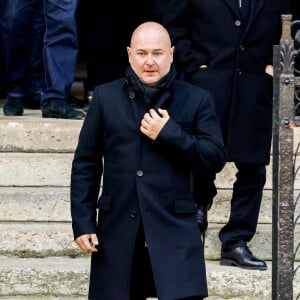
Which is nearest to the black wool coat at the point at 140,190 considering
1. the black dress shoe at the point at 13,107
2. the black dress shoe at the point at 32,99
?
the black dress shoe at the point at 13,107

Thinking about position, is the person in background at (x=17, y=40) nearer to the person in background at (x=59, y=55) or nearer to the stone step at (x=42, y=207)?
the person in background at (x=59, y=55)

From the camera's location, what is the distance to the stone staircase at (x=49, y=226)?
6512 mm

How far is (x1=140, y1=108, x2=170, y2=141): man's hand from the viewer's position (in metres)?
4.98

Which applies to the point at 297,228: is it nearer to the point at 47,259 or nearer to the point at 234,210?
the point at 234,210

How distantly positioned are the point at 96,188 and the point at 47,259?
1781 mm

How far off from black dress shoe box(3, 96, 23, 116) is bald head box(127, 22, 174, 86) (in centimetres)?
332

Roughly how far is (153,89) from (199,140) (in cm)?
29

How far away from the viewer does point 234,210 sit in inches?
259

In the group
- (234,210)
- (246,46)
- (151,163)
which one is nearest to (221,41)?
(246,46)

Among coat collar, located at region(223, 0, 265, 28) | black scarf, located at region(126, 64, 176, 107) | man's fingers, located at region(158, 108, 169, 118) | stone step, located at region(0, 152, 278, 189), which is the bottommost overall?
stone step, located at region(0, 152, 278, 189)

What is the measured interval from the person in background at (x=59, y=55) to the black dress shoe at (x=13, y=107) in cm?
23

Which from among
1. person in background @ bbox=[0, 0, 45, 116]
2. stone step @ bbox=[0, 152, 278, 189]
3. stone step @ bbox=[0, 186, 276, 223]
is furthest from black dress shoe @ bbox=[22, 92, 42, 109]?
stone step @ bbox=[0, 186, 276, 223]

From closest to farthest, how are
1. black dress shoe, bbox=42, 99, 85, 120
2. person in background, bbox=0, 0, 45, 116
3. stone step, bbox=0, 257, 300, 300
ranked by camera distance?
stone step, bbox=0, 257, 300, 300 < black dress shoe, bbox=42, 99, 85, 120 < person in background, bbox=0, 0, 45, 116

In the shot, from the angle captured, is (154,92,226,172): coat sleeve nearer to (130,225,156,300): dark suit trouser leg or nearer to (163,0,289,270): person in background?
(130,225,156,300): dark suit trouser leg
